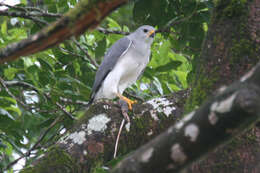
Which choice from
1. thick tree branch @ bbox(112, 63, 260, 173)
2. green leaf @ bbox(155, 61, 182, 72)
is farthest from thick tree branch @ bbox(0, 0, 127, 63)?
green leaf @ bbox(155, 61, 182, 72)

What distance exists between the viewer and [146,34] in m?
5.31

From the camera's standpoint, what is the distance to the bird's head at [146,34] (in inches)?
207

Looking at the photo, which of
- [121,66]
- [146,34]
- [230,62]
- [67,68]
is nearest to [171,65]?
[67,68]

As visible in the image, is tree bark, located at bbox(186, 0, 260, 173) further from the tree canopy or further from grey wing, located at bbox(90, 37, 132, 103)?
grey wing, located at bbox(90, 37, 132, 103)

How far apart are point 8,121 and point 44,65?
658mm

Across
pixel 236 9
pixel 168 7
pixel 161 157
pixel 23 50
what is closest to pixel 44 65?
pixel 168 7

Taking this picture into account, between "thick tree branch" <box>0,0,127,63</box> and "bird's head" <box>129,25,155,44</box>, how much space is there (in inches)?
152

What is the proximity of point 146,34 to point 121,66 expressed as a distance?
0.59 metres

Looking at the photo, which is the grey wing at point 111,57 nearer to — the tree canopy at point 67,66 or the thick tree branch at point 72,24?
the tree canopy at point 67,66

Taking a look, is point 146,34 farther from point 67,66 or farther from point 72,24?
point 72,24

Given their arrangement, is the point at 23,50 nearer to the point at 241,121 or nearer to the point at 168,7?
the point at 241,121

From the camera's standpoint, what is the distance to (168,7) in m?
3.51

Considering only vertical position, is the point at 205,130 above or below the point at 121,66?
above

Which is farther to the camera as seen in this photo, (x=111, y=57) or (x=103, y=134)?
(x=111, y=57)
